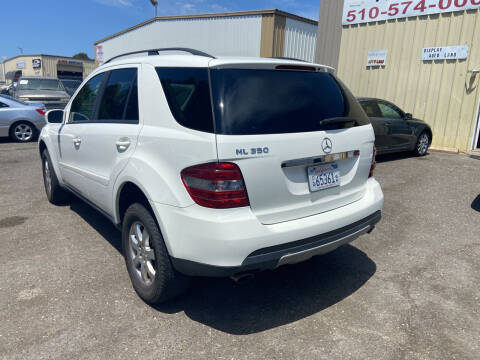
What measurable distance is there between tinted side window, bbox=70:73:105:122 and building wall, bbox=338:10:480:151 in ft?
32.7

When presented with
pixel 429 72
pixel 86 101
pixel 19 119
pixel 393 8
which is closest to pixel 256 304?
pixel 86 101

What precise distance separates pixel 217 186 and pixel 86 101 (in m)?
2.45

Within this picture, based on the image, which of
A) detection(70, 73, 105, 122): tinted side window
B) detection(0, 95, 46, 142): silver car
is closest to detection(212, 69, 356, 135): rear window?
detection(70, 73, 105, 122): tinted side window

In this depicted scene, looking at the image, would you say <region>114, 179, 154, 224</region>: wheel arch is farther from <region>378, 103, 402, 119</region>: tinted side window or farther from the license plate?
<region>378, 103, 402, 119</region>: tinted side window

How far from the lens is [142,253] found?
293cm

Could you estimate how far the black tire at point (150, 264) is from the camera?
2633mm

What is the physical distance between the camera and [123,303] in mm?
2971

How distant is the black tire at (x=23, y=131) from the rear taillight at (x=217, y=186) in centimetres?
1074

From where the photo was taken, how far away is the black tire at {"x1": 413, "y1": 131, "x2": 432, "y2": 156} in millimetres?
9680

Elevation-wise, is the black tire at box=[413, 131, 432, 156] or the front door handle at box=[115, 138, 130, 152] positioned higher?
the front door handle at box=[115, 138, 130, 152]

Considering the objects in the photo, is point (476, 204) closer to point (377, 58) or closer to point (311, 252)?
point (311, 252)

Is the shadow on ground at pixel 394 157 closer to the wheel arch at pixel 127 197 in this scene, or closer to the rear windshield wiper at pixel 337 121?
the rear windshield wiper at pixel 337 121

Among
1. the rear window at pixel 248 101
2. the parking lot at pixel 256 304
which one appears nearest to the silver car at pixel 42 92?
the parking lot at pixel 256 304

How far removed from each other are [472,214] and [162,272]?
4.60 metres
